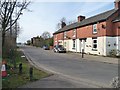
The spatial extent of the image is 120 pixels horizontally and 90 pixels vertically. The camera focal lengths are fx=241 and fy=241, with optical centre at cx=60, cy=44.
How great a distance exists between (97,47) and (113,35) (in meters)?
3.45

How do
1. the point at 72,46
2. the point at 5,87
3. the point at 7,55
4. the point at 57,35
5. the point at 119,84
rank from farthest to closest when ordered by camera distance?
the point at 57,35 → the point at 72,46 → the point at 7,55 → the point at 5,87 → the point at 119,84

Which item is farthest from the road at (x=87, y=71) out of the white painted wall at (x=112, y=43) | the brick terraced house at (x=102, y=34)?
the brick terraced house at (x=102, y=34)

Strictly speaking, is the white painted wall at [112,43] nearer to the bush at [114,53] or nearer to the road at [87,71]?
the bush at [114,53]

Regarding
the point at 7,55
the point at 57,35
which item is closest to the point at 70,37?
the point at 57,35

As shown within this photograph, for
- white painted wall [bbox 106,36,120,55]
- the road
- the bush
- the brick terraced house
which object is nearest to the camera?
the road

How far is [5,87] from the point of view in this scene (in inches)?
394

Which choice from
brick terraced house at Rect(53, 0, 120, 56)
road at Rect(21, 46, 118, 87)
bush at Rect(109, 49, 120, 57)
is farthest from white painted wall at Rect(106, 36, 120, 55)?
road at Rect(21, 46, 118, 87)

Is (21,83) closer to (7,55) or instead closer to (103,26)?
(7,55)

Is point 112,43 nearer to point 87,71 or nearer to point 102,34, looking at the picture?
point 102,34

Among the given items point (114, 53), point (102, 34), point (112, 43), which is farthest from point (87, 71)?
point (102, 34)

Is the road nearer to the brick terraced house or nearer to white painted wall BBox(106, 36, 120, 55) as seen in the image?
white painted wall BBox(106, 36, 120, 55)

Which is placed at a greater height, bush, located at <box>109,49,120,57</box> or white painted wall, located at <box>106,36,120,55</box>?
white painted wall, located at <box>106,36,120,55</box>

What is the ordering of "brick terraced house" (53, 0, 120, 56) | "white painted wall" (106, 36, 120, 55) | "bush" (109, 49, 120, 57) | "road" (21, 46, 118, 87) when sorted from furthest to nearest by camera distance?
"brick terraced house" (53, 0, 120, 56)
"white painted wall" (106, 36, 120, 55)
"bush" (109, 49, 120, 57)
"road" (21, 46, 118, 87)

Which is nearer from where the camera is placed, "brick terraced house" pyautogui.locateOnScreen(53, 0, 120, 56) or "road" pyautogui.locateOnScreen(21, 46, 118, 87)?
"road" pyautogui.locateOnScreen(21, 46, 118, 87)
